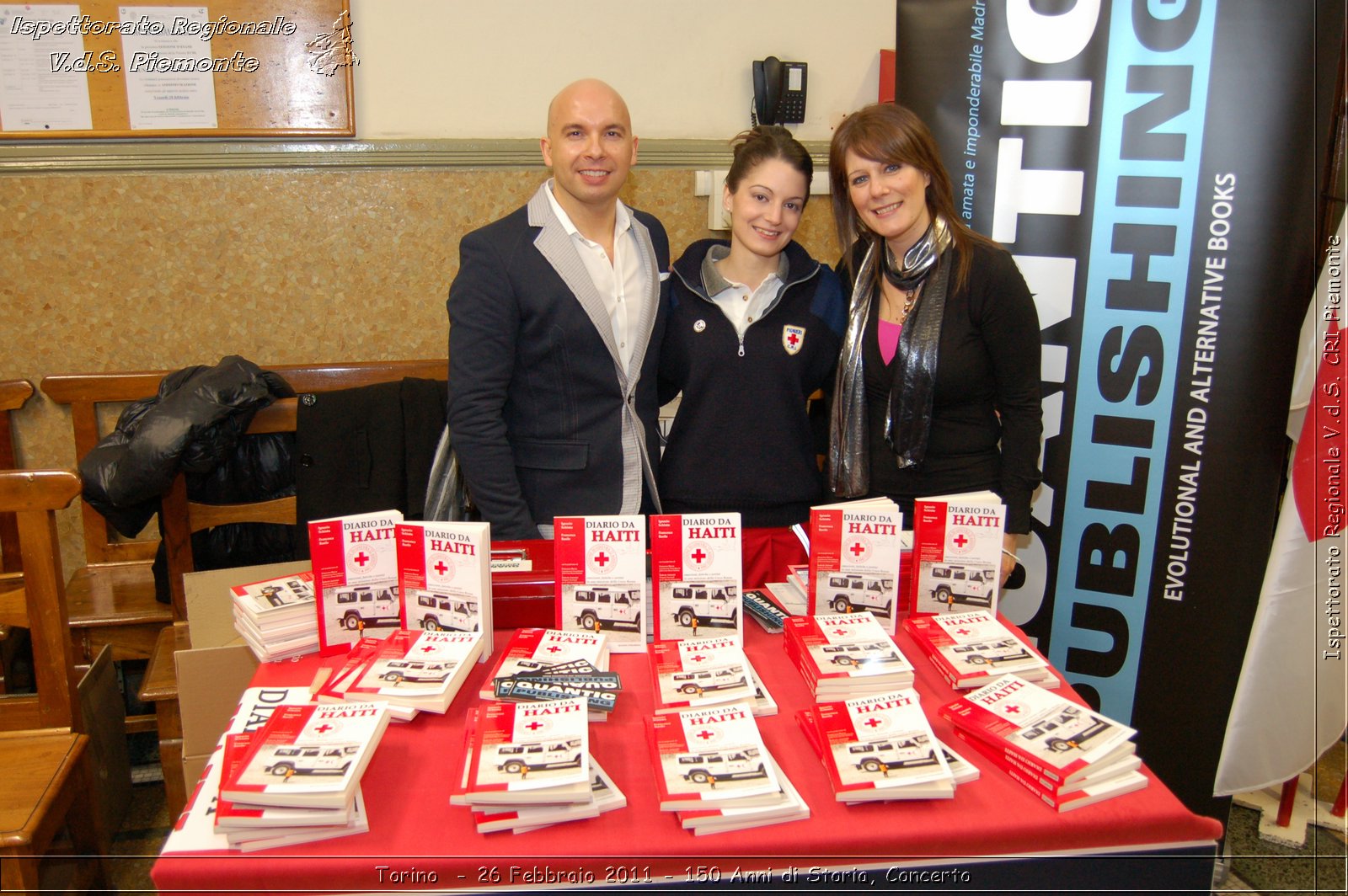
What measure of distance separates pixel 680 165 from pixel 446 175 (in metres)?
0.78

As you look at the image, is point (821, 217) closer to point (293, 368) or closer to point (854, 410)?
point (854, 410)

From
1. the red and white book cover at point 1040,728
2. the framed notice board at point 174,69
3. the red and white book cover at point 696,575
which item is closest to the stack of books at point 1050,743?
the red and white book cover at point 1040,728

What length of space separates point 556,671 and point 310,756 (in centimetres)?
38

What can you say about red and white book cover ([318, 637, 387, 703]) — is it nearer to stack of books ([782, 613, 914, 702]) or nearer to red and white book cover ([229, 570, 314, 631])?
red and white book cover ([229, 570, 314, 631])

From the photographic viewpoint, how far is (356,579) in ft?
4.94

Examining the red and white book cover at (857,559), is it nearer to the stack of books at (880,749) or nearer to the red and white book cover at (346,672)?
the stack of books at (880,749)

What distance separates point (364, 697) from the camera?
1328 millimetres

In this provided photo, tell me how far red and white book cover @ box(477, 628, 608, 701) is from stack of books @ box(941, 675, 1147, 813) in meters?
0.54

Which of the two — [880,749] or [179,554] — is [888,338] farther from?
[179,554]

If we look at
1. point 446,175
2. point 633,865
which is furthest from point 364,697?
point 446,175

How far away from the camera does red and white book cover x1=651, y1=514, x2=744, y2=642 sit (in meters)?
1.50

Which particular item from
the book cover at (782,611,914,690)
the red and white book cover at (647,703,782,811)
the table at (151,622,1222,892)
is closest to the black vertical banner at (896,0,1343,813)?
the book cover at (782,611,914,690)

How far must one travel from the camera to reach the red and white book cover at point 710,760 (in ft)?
3.70

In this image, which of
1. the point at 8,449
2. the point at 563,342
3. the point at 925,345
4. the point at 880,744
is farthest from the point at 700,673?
the point at 8,449
